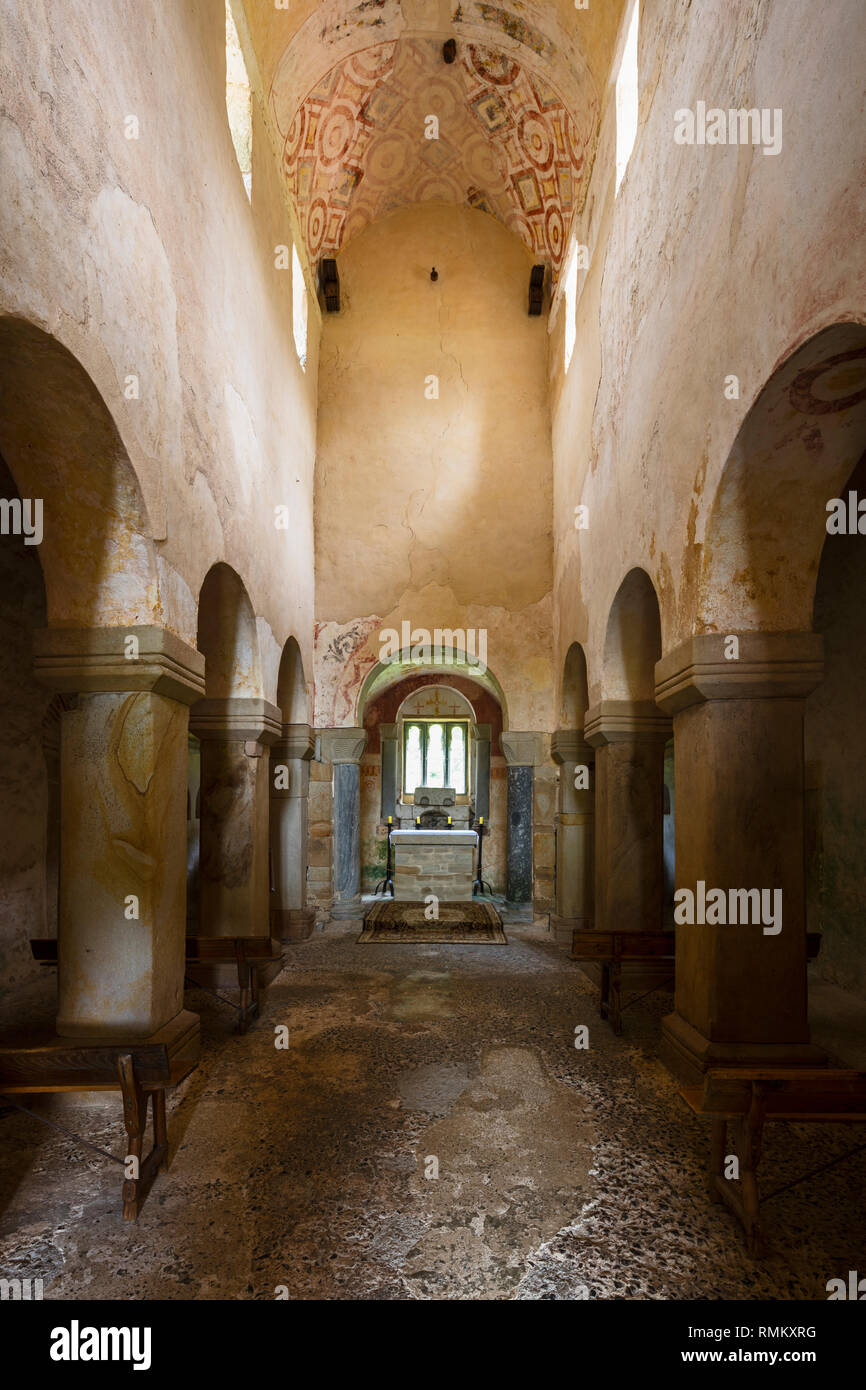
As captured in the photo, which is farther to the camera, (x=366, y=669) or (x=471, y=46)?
(x=366, y=669)

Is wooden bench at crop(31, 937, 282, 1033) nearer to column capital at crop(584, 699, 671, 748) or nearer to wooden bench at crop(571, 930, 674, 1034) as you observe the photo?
wooden bench at crop(571, 930, 674, 1034)

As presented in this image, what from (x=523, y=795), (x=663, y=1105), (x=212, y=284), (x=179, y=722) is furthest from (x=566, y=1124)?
(x=523, y=795)

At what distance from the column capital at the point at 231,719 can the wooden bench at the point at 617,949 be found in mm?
3390

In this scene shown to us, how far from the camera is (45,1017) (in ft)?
22.2

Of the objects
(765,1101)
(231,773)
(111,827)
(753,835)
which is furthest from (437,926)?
(765,1101)

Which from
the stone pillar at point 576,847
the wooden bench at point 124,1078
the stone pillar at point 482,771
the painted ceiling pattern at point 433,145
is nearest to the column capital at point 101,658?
the wooden bench at point 124,1078

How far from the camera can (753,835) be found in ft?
15.0

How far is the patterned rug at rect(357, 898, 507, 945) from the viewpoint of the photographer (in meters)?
10.1

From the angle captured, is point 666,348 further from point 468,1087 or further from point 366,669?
point 366,669

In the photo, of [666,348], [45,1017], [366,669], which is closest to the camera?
[666,348]

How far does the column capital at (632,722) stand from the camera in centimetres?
736

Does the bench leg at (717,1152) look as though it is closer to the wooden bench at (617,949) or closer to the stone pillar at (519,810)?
the wooden bench at (617,949)

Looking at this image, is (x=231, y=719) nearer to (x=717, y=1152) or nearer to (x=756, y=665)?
(x=756, y=665)

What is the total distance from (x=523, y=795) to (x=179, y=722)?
291 inches
